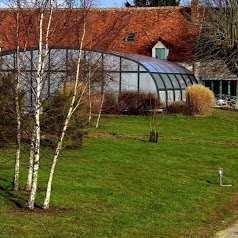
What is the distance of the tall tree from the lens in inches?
1759

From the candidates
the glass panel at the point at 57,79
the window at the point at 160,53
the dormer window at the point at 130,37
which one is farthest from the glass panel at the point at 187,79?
the glass panel at the point at 57,79

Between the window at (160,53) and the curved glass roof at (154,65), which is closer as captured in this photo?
the curved glass roof at (154,65)

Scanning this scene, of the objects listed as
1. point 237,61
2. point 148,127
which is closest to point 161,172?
point 148,127

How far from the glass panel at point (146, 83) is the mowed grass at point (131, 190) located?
1062 centimetres

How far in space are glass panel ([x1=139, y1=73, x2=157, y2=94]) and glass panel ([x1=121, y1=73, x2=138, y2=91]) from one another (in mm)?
358

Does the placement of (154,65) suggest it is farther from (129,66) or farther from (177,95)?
(177,95)

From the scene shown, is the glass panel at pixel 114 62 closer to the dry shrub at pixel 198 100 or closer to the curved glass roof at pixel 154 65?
the curved glass roof at pixel 154 65

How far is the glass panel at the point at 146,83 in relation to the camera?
122 feet

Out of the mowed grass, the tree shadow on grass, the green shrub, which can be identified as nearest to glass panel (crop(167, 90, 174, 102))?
the mowed grass

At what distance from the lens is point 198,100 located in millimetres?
35375

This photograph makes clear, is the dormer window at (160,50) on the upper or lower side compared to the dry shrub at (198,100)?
upper

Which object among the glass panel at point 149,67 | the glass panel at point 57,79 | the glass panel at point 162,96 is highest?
the glass panel at point 149,67

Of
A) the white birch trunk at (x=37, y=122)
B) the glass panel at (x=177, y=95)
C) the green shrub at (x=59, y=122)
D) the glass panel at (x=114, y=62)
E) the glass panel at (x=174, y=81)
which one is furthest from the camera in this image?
the glass panel at (x=174, y=81)

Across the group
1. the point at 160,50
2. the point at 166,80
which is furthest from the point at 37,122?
the point at 160,50
